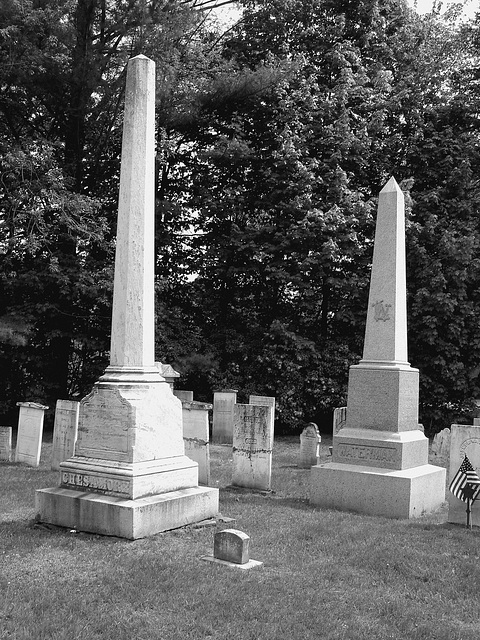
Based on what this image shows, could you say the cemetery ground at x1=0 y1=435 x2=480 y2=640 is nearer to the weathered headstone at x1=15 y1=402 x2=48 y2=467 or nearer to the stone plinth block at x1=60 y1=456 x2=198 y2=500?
the stone plinth block at x1=60 y1=456 x2=198 y2=500

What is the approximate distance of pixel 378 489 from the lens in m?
Answer: 8.65

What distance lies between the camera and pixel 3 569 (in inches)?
224

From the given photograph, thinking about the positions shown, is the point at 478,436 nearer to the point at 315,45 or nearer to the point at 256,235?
the point at 256,235

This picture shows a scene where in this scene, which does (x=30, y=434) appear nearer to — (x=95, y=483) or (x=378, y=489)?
(x=95, y=483)

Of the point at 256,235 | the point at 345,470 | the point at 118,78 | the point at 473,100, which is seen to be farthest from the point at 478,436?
the point at 473,100

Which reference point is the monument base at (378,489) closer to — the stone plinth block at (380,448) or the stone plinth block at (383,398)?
the stone plinth block at (380,448)

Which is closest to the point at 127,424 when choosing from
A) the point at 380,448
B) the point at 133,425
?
the point at 133,425

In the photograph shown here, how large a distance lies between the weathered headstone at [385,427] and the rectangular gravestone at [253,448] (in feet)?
3.44

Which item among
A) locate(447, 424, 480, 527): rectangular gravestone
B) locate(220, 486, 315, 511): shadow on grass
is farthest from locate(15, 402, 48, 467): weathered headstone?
locate(447, 424, 480, 527): rectangular gravestone

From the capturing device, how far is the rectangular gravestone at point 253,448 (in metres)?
10.1

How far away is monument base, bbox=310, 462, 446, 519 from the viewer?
8500 mm

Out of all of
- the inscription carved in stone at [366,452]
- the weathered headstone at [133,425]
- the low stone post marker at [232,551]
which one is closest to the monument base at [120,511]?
the weathered headstone at [133,425]

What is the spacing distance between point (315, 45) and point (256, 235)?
7.07 m

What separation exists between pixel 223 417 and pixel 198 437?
20.4 feet
